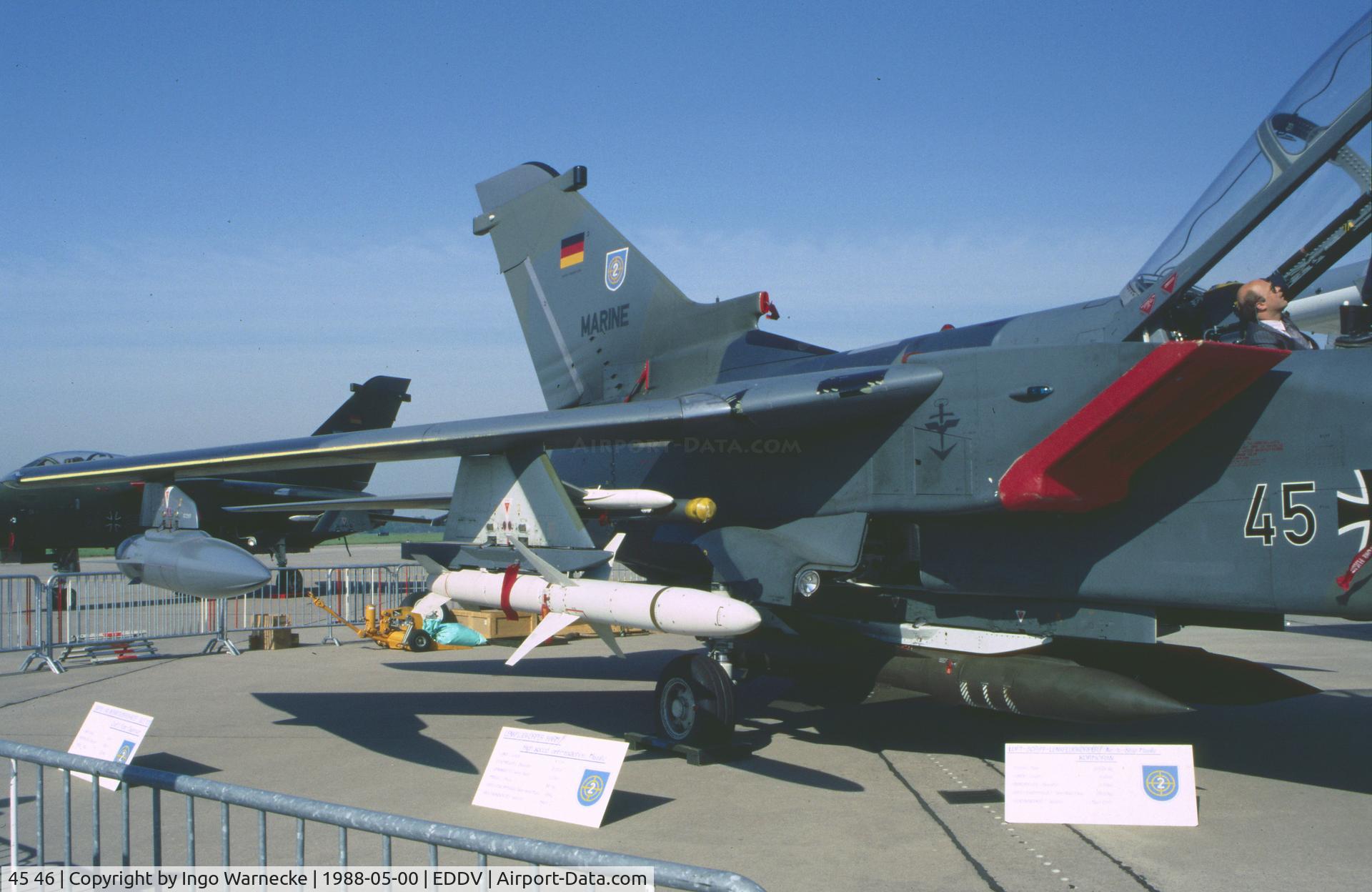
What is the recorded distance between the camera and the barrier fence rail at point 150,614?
1235 centimetres

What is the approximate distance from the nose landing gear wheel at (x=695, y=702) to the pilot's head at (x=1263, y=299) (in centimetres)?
431

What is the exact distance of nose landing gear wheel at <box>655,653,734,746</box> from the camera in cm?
734

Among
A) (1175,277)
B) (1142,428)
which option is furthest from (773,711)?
(1175,277)

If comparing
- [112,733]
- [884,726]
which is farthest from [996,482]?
[112,733]

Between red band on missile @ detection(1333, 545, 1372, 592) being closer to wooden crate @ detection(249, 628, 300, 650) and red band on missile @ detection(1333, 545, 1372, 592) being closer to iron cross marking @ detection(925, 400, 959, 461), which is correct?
iron cross marking @ detection(925, 400, 959, 461)

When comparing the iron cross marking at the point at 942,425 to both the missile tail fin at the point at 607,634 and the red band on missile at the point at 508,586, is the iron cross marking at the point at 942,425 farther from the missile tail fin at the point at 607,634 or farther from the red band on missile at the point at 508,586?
the red band on missile at the point at 508,586

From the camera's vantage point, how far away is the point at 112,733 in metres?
5.31

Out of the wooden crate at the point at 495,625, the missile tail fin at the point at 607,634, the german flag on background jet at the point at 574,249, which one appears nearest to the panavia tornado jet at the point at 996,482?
the missile tail fin at the point at 607,634

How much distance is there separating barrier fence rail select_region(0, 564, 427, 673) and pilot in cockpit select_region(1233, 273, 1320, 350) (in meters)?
8.14

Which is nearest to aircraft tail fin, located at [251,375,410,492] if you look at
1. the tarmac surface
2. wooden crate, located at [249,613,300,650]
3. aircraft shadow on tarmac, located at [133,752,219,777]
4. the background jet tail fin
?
the background jet tail fin

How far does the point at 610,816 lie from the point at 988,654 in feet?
9.51

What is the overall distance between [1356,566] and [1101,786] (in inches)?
70.8

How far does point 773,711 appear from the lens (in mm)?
9203

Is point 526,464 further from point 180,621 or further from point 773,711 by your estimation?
point 180,621
